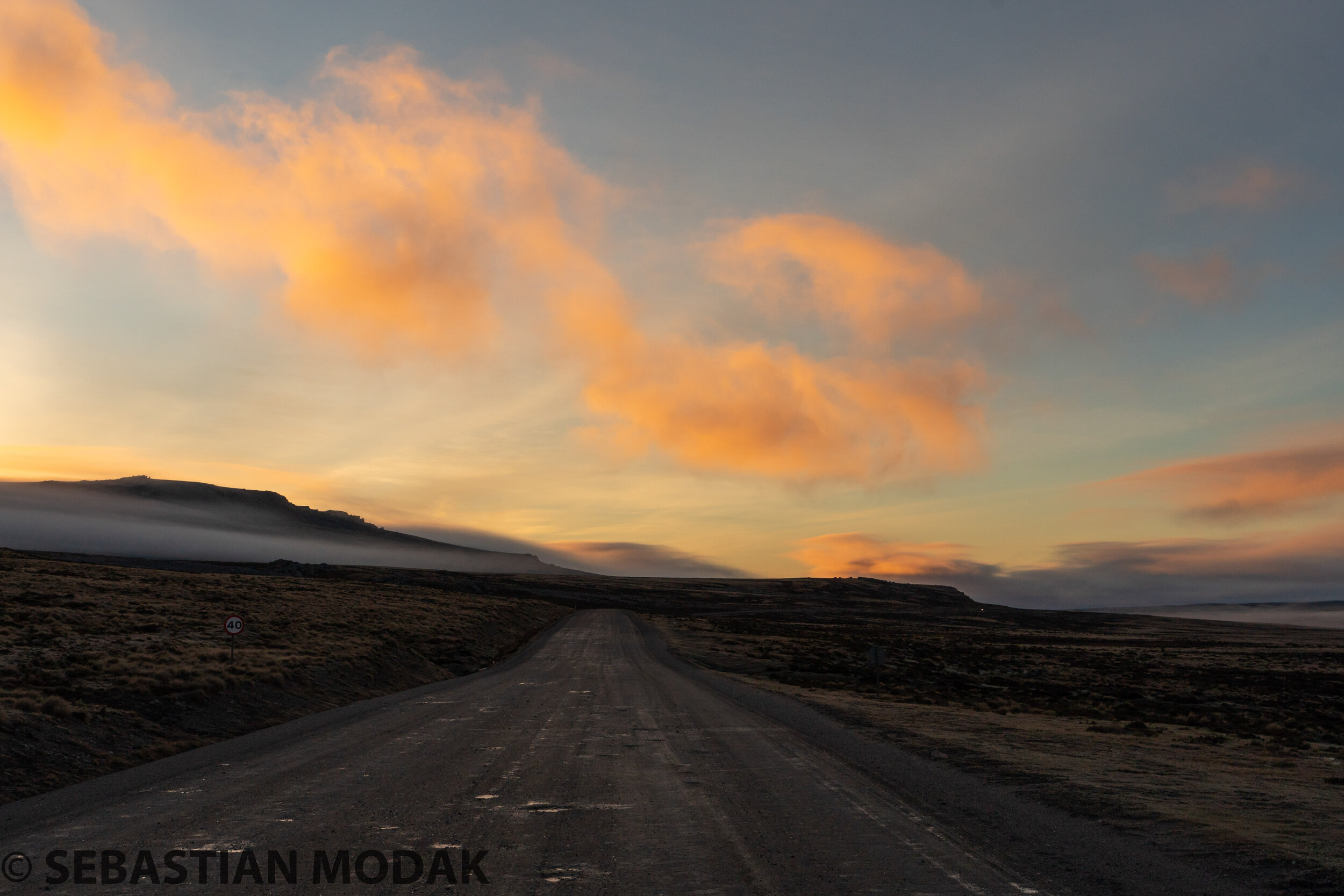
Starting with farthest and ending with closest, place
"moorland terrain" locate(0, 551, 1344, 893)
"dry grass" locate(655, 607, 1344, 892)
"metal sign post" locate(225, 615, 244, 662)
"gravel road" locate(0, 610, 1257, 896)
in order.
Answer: "metal sign post" locate(225, 615, 244, 662) → "moorland terrain" locate(0, 551, 1344, 893) → "dry grass" locate(655, 607, 1344, 892) → "gravel road" locate(0, 610, 1257, 896)

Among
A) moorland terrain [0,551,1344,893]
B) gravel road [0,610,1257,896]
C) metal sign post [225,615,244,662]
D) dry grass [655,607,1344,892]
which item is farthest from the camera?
metal sign post [225,615,244,662]

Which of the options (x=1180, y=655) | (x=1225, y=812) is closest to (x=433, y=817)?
(x=1225, y=812)

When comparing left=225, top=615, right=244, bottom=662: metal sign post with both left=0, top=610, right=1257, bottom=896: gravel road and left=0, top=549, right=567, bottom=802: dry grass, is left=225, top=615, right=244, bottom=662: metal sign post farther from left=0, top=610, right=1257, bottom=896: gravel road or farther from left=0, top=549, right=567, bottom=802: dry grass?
left=0, top=610, right=1257, bottom=896: gravel road

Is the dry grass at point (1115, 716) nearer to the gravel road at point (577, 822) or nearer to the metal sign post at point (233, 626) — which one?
the gravel road at point (577, 822)

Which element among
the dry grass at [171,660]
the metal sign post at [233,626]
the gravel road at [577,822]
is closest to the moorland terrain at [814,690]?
the dry grass at [171,660]

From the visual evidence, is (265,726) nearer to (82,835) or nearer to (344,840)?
(82,835)

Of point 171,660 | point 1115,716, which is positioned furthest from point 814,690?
point 171,660

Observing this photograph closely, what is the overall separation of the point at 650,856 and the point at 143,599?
5069 cm

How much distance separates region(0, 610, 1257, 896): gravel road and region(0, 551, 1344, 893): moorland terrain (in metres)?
1.56

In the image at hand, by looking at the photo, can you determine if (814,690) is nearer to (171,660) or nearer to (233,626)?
(233,626)

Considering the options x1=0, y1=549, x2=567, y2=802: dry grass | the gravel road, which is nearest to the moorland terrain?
x1=0, y1=549, x2=567, y2=802: dry grass

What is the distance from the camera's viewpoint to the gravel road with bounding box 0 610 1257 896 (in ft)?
24.7

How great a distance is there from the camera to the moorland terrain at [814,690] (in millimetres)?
12055

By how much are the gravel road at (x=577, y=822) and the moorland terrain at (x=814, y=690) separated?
1557mm
